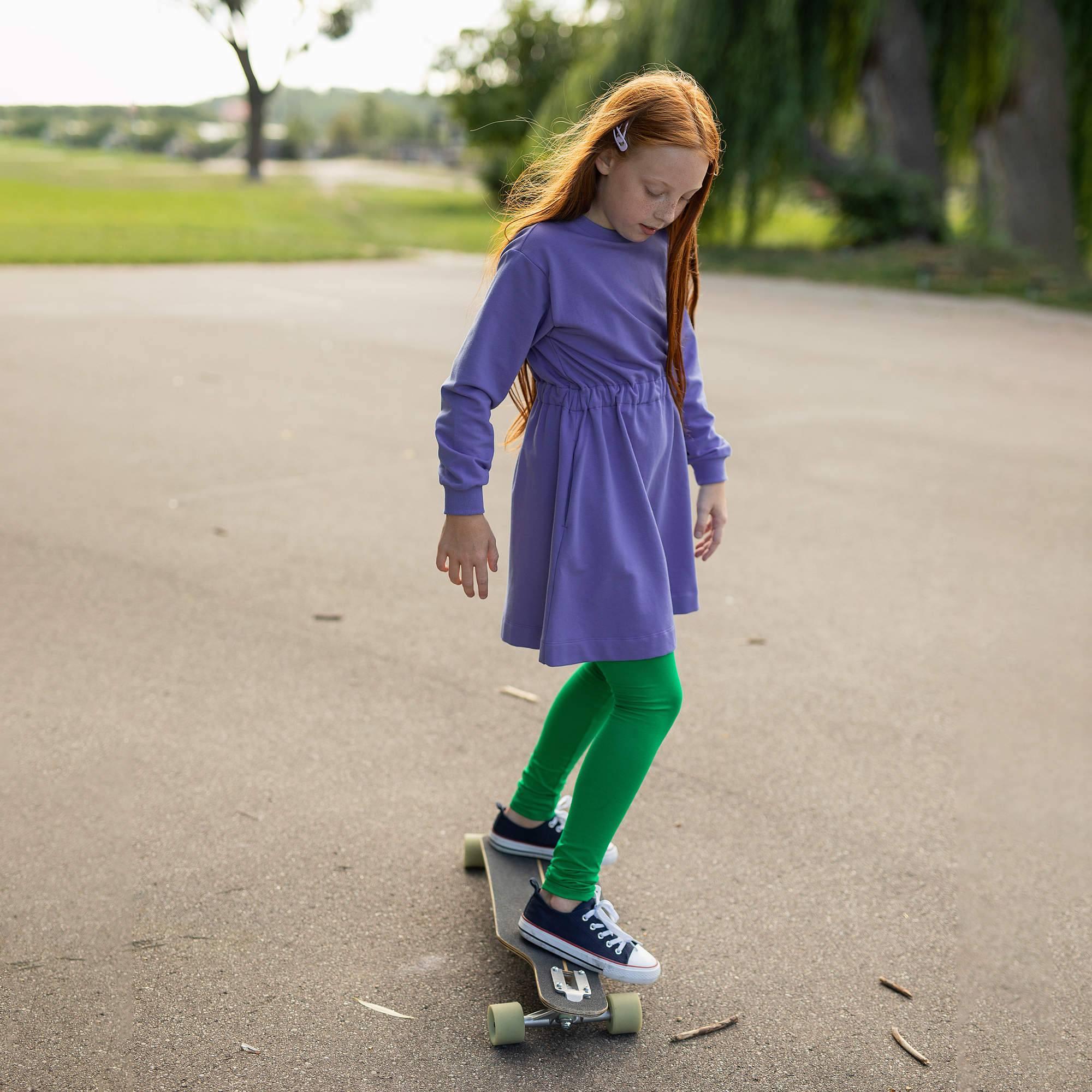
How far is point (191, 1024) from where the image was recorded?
2285 mm

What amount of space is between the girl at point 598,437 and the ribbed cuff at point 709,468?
0.19 meters

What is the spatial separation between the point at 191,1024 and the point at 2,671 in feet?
6.39

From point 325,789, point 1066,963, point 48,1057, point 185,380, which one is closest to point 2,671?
point 325,789

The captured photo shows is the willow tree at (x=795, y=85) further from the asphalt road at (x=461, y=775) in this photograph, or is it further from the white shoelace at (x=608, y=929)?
the white shoelace at (x=608, y=929)

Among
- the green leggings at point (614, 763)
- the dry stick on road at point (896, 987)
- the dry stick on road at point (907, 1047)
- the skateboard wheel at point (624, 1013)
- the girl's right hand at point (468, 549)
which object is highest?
the girl's right hand at point (468, 549)

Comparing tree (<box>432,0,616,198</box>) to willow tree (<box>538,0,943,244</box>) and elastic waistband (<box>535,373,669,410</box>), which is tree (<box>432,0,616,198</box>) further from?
elastic waistband (<box>535,373,669,410</box>)

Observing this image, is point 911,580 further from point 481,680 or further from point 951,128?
point 951,128

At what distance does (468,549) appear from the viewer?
2.30 metres

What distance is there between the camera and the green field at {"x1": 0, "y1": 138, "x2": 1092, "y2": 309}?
1563 cm

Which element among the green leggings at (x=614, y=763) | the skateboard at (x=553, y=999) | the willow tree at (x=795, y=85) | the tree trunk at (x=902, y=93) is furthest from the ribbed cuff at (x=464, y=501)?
the tree trunk at (x=902, y=93)

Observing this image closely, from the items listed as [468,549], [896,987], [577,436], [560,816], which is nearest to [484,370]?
[577,436]

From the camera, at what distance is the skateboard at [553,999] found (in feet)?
7.39

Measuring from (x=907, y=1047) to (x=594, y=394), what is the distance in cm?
140

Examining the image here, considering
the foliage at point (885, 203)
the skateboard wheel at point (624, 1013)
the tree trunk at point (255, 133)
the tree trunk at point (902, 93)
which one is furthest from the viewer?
the tree trunk at point (255, 133)
